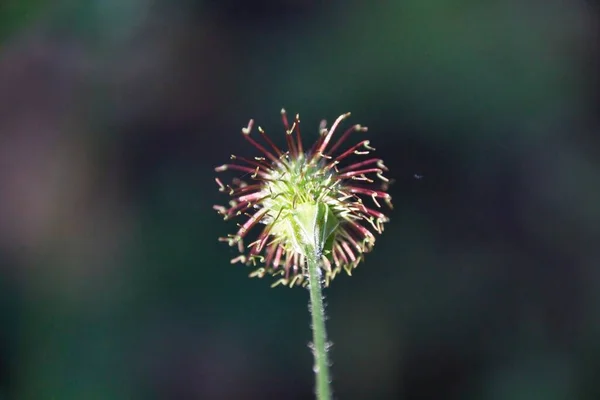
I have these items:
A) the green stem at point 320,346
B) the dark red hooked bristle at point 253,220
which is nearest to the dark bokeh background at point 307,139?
the dark red hooked bristle at point 253,220

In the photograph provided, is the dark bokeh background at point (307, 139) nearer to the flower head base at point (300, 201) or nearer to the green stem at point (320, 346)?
the flower head base at point (300, 201)

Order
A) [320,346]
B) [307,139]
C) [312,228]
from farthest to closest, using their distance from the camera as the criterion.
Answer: [307,139] → [312,228] → [320,346]

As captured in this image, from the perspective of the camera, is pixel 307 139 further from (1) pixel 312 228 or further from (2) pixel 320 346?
(2) pixel 320 346

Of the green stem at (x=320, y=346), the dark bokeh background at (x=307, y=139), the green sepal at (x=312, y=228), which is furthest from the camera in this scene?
the dark bokeh background at (x=307, y=139)

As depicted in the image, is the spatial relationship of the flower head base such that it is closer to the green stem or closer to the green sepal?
the green sepal

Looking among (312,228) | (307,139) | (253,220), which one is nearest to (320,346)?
(312,228)

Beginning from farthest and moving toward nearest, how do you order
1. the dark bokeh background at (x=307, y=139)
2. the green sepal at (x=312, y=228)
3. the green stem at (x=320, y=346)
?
the dark bokeh background at (x=307, y=139) < the green sepal at (x=312, y=228) < the green stem at (x=320, y=346)

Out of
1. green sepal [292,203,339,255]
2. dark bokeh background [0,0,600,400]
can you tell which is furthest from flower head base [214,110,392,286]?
dark bokeh background [0,0,600,400]
